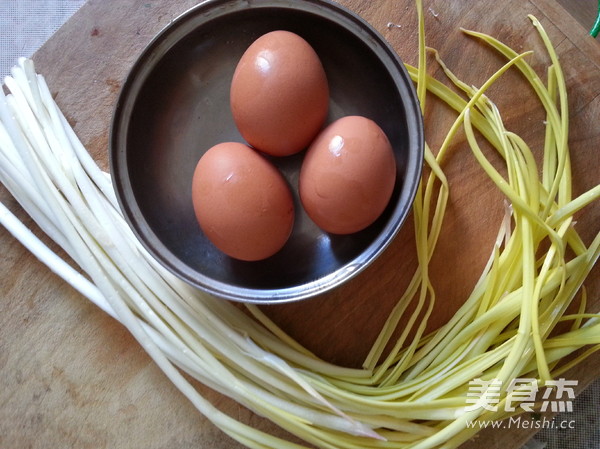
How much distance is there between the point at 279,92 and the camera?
864 mm

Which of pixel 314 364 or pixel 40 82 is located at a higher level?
pixel 40 82

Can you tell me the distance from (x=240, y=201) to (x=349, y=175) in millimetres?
178

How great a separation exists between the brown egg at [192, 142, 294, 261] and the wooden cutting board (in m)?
0.20

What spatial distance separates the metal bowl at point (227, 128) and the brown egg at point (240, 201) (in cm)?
9

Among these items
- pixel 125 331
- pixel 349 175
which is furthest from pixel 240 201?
pixel 125 331

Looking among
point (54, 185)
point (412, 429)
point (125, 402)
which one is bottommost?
point (125, 402)

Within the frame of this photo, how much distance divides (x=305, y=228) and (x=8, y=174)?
563mm

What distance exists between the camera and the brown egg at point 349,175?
861mm

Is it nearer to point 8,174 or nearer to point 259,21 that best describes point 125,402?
point 8,174

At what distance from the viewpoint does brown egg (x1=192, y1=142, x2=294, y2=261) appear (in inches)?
34.2

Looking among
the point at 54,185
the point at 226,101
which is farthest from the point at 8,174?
the point at 226,101

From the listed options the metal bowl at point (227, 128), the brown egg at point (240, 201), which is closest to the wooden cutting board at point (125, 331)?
the metal bowl at point (227, 128)

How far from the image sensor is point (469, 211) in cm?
104

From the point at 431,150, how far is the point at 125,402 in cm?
76
